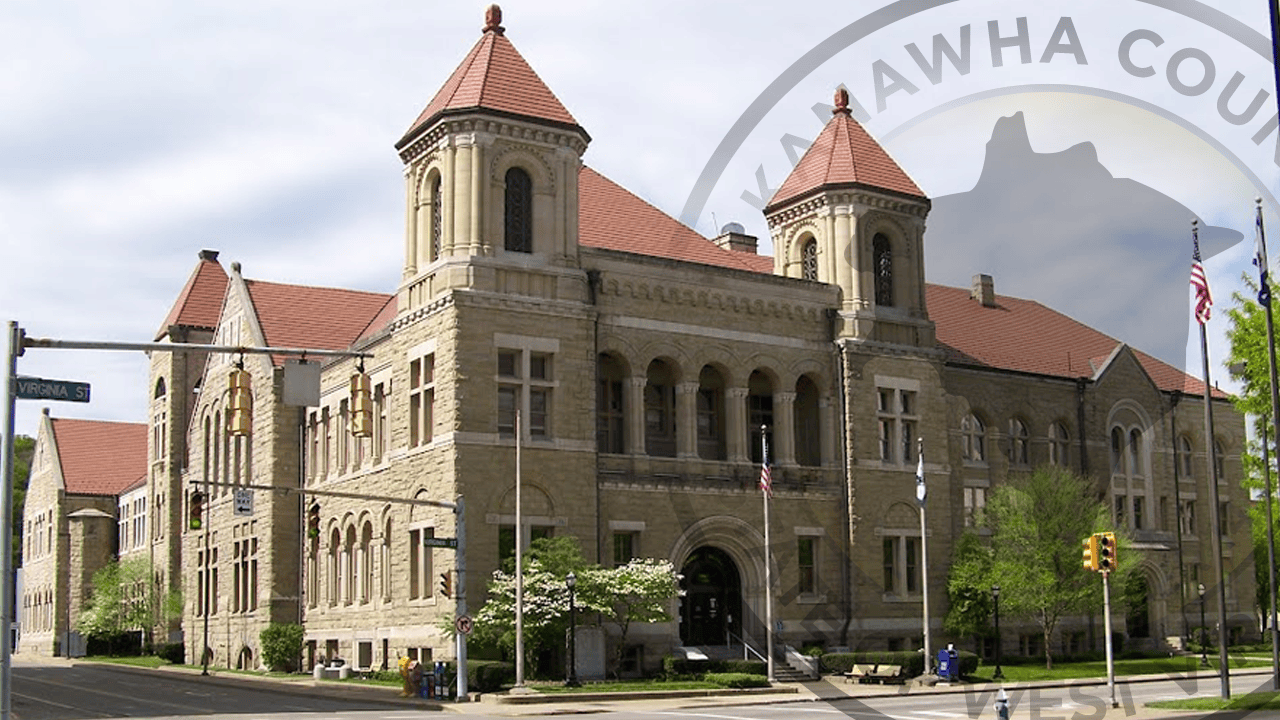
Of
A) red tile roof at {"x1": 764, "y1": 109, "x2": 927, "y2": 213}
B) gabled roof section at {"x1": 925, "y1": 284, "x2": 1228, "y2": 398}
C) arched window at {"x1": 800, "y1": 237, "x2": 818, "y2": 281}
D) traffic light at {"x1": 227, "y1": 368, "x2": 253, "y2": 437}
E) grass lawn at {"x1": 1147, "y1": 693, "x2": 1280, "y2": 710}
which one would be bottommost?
grass lawn at {"x1": 1147, "y1": 693, "x2": 1280, "y2": 710}

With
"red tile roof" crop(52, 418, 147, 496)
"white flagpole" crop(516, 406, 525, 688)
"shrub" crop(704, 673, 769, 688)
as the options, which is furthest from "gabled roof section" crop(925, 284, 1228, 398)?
"red tile roof" crop(52, 418, 147, 496)

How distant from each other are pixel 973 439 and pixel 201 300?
42.9 meters

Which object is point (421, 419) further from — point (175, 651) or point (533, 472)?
point (175, 651)

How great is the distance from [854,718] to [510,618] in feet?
44.8

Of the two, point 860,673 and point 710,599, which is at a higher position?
point 710,599

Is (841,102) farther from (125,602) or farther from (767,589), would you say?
(125,602)

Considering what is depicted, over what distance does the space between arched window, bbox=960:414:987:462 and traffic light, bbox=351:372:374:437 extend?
40055 millimetres

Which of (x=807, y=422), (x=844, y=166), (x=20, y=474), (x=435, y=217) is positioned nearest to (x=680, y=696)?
(x=807, y=422)

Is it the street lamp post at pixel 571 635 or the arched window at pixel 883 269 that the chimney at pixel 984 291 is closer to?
the arched window at pixel 883 269

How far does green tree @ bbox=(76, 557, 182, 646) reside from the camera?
77875mm

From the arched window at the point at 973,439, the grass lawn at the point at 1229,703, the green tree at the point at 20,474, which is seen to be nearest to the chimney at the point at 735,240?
the arched window at the point at 973,439

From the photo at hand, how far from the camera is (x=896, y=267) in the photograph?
5600cm

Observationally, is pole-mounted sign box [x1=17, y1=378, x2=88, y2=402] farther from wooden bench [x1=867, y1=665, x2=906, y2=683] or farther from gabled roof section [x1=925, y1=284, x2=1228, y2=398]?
gabled roof section [x1=925, y1=284, x2=1228, y2=398]

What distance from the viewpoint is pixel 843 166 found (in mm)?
55188
